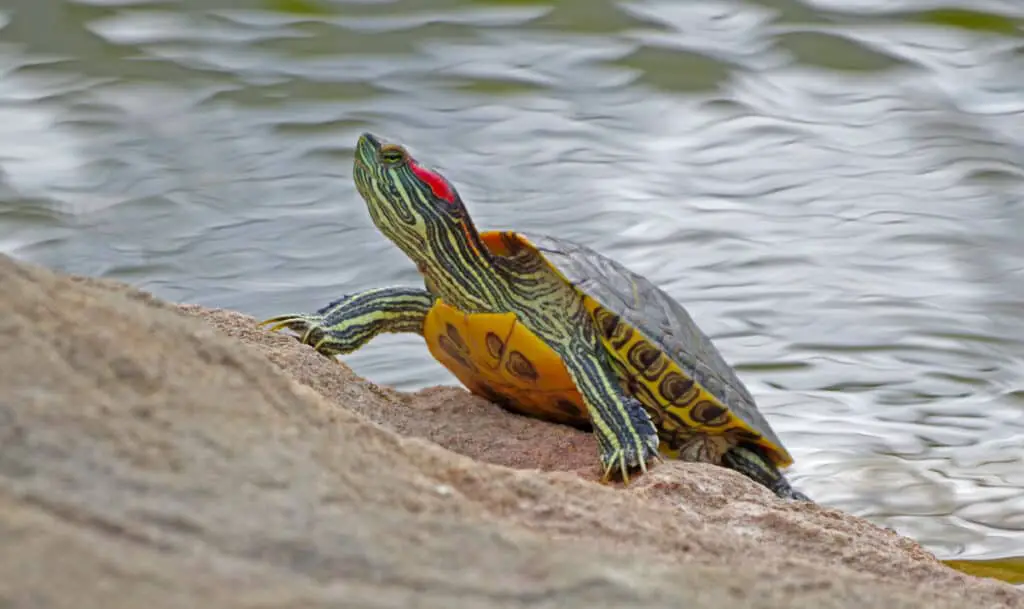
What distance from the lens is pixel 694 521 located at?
6.18 feet

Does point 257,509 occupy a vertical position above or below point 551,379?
above

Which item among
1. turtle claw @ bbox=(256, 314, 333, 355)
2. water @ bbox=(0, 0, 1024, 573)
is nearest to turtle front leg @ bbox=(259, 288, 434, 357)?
turtle claw @ bbox=(256, 314, 333, 355)

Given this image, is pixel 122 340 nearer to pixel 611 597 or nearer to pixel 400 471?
pixel 400 471

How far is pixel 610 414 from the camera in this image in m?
2.90

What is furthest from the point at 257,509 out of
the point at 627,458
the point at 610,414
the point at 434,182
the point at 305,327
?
the point at 434,182

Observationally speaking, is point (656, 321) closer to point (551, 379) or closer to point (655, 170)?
point (551, 379)

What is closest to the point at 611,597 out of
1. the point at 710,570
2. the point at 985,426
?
the point at 710,570

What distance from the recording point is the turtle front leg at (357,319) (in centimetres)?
325

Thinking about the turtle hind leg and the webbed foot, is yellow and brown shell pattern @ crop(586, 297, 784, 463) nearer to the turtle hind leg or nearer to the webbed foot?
the turtle hind leg

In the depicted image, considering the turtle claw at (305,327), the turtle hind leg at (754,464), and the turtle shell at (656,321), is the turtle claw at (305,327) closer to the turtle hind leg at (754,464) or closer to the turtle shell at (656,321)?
the turtle shell at (656,321)

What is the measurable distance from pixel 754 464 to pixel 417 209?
1.14 meters

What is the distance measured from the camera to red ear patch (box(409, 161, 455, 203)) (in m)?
3.49

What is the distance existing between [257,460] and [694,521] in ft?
2.50

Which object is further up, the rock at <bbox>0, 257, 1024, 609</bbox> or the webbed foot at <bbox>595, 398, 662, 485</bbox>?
the rock at <bbox>0, 257, 1024, 609</bbox>
